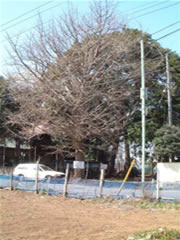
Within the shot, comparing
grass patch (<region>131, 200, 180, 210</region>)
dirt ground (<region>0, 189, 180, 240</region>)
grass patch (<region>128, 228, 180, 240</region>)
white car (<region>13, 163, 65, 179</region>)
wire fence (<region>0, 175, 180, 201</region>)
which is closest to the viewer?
grass patch (<region>128, 228, 180, 240</region>)

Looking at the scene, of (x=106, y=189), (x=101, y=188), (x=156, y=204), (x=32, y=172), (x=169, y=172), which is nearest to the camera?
(x=156, y=204)

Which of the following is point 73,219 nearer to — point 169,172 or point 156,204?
point 156,204

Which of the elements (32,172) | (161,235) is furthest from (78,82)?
(161,235)

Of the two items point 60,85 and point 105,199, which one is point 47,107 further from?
point 105,199

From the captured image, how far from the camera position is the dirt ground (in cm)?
741

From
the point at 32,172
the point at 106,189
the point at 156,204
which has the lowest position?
the point at 156,204

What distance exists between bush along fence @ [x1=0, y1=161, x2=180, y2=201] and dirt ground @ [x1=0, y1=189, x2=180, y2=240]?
1.98 feet

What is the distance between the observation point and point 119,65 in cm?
2545

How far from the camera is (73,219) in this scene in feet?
31.6

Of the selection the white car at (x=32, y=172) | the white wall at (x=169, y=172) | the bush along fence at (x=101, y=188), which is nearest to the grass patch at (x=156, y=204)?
the bush along fence at (x=101, y=188)

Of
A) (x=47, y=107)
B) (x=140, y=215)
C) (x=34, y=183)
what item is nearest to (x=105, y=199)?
(x=140, y=215)

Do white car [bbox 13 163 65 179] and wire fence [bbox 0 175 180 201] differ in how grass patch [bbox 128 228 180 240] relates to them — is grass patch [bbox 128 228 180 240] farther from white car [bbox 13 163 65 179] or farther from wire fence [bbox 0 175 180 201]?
white car [bbox 13 163 65 179]

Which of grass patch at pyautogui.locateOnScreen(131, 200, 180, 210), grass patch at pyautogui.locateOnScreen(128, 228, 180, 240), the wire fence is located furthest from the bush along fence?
grass patch at pyautogui.locateOnScreen(128, 228, 180, 240)

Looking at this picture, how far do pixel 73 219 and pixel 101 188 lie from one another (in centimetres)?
476
